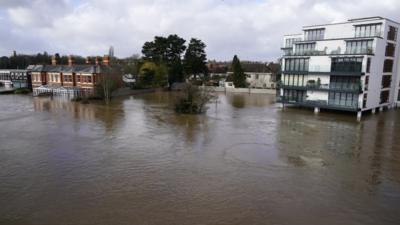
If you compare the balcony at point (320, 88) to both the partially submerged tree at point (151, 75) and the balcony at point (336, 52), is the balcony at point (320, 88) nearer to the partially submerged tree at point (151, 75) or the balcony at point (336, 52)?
the balcony at point (336, 52)

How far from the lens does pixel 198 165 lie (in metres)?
14.4

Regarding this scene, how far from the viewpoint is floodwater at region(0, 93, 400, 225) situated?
980 centimetres

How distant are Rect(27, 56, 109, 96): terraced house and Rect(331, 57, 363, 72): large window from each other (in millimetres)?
29350

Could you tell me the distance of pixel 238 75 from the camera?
56375 millimetres

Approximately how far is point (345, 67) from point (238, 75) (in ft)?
93.4

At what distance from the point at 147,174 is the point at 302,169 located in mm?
7274

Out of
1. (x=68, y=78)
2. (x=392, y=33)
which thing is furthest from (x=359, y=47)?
(x=68, y=78)

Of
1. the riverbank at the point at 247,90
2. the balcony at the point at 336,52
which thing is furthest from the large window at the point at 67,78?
the balcony at the point at 336,52

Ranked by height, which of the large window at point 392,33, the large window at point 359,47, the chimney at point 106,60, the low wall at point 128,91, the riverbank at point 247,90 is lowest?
the low wall at point 128,91

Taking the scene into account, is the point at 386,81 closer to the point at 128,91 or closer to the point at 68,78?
the point at 128,91

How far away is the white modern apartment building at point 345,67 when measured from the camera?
92.7 feet

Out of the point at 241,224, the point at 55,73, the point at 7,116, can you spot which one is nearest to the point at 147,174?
the point at 241,224

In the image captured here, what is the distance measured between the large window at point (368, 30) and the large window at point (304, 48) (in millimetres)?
4504

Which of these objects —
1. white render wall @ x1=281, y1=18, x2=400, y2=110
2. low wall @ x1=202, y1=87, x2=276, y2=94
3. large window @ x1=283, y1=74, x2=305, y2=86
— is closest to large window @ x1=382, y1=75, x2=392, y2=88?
white render wall @ x1=281, y1=18, x2=400, y2=110
